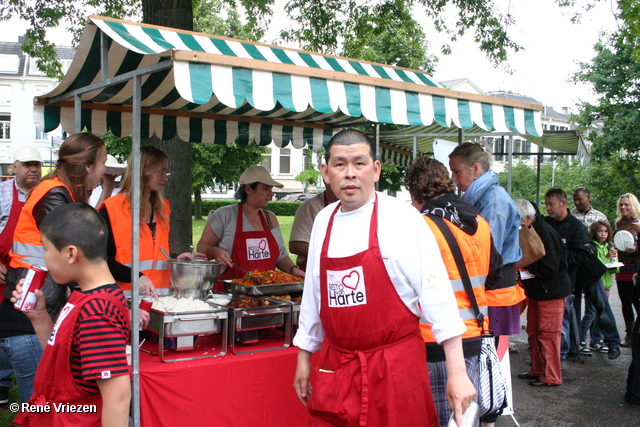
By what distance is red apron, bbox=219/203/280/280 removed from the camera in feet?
15.7

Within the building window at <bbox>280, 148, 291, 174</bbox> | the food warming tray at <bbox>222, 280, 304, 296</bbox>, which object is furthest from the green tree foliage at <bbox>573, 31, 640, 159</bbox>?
the building window at <bbox>280, 148, 291, 174</bbox>

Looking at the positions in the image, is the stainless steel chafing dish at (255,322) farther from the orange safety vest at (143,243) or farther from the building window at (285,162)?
the building window at (285,162)

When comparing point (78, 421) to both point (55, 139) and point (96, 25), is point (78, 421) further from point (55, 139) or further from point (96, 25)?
point (55, 139)

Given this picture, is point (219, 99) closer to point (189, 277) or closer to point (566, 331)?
point (189, 277)

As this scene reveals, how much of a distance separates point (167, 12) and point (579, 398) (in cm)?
578

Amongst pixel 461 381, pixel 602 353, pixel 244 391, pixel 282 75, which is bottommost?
pixel 602 353

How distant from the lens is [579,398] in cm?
525

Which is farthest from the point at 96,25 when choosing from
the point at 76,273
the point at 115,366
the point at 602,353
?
the point at 602,353

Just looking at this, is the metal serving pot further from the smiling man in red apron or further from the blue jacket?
the blue jacket

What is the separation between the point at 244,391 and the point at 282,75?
5.84ft

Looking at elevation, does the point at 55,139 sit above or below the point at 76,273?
above

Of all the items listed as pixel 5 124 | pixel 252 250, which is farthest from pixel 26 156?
pixel 5 124

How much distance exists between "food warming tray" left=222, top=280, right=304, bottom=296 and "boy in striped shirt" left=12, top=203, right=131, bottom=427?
63.2 inches

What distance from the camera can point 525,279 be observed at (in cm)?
549
